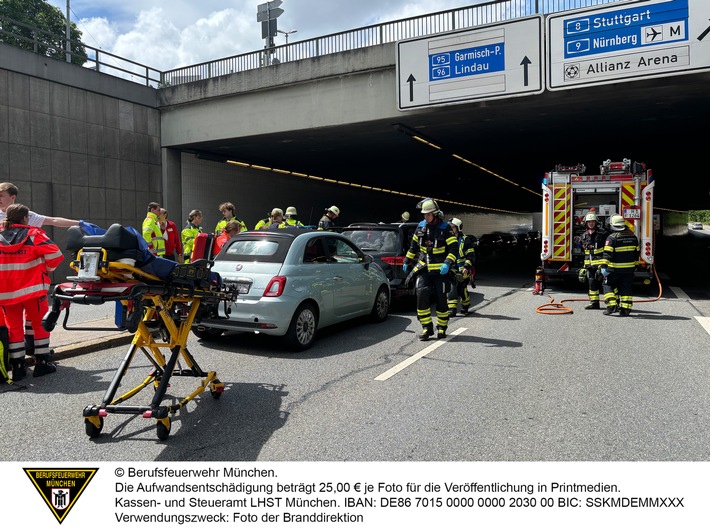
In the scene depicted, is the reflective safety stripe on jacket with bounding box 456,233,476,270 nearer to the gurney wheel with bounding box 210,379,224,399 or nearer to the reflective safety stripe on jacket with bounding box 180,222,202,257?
the reflective safety stripe on jacket with bounding box 180,222,202,257

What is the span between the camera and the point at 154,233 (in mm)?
9586

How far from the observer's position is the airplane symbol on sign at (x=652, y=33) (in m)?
11.5

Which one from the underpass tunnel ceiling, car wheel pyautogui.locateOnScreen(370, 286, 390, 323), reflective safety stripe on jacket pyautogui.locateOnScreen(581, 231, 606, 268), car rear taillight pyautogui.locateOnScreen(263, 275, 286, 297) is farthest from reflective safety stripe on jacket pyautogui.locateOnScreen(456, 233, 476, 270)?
the underpass tunnel ceiling

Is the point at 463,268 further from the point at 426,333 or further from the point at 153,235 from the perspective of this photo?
the point at 153,235

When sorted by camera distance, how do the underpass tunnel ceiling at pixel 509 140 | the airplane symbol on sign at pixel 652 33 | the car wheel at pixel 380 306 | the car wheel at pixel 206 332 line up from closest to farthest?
1. the car wheel at pixel 206 332
2. the car wheel at pixel 380 306
3. the airplane symbol on sign at pixel 652 33
4. the underpass tunnel ceiling at pixel 509 140

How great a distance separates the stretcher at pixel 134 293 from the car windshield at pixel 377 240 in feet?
19.6

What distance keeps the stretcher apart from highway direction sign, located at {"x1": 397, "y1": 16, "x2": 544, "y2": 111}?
1069cm

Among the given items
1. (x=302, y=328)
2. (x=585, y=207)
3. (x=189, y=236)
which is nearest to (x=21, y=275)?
(x=302, y=328)

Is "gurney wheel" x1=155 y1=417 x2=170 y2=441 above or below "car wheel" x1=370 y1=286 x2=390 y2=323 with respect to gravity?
below

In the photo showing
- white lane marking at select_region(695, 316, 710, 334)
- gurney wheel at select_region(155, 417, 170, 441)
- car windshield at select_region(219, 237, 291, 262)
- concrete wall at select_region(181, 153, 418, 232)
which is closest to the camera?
gurney wheel at select_region(155, 417, 170, 441)

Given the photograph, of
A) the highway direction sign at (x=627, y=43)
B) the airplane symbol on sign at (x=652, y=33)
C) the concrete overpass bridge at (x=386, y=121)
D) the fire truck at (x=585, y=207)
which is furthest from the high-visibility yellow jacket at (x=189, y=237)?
the airplane symbol on sign at (x=652, y=33)

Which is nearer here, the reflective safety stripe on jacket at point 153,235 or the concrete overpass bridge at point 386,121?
the reflective safety stripe on jacket at point 153,235

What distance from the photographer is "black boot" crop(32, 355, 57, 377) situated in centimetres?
580
